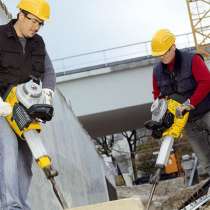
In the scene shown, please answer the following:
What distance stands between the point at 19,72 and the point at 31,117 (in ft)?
1.24

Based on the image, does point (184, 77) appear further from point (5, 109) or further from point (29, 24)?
point (5, 109)

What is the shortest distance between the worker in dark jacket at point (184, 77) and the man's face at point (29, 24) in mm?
1748

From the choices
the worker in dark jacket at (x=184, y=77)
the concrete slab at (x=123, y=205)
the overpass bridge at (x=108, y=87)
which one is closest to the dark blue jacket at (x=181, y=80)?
the worker in dark jacket at (x=184, y=77)

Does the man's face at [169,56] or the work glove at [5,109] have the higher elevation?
the work glove at [5,109]

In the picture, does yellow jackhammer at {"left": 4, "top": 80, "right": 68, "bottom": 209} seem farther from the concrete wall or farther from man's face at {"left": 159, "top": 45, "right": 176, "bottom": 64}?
man's face at {"left": 159, "top": 45, "right": 176, "bottom": 64}

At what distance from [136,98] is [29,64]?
15776mm

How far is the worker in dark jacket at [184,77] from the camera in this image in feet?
17.4

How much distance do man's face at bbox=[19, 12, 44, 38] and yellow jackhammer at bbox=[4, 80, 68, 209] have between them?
1.20ft

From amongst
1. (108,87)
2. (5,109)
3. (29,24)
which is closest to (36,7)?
(29,24)

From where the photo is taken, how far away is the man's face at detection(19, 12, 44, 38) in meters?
3.88

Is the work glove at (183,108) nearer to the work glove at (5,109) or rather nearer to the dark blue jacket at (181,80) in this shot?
the dark blue jacket at (181,80)

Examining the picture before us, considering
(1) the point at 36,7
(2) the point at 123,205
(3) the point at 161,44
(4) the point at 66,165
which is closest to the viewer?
(2) the point at 123,205

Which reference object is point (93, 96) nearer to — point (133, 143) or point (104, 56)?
point (104, 56)

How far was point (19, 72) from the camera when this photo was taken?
3898mm
